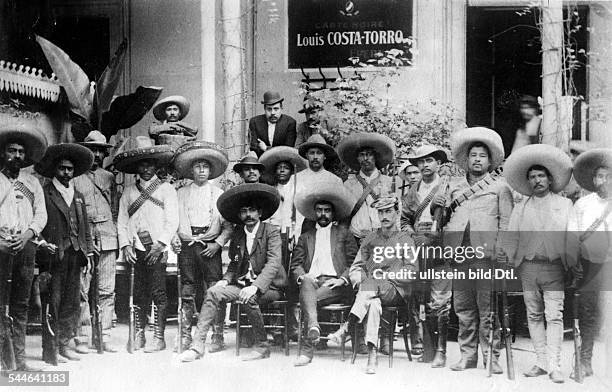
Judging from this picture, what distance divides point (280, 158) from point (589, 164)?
240cm

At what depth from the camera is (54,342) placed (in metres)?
6.34

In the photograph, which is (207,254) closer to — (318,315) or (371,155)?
(318,315)

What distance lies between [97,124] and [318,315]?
2.66m

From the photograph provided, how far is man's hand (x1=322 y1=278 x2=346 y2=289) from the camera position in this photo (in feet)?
20.5

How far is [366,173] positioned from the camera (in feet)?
21.5

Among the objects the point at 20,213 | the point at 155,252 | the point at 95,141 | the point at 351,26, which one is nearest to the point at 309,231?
the point at 155,252

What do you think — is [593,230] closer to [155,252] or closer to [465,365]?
[465,365]

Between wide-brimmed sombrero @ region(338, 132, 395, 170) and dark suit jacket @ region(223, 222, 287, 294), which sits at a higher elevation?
wide-brimmed sombrero @ region(338, 132, 395, 170)

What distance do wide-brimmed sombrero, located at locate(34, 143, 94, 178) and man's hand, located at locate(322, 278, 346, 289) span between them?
7.14ft

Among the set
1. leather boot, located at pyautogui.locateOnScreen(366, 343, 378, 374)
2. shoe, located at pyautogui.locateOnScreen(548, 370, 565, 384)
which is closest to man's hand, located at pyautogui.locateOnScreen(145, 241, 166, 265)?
leather boot, located at pyautogui.locateOnScreen(366, 343, 378, 374)

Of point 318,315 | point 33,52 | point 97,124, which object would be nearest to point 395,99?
point 318,315

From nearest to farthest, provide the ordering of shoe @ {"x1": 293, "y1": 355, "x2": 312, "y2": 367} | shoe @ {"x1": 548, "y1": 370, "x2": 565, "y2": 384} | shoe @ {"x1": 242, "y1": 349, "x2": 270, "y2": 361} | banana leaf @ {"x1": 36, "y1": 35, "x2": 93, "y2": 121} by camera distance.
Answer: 1. shoe @ {"x1": 548, "y1": 370, "x2": 565, "y2": 384}
2. shoe @ {"x1": 293, "y1": 355, "x2": 312, "y2": 367}
3. shoe @ {"x1": 242, "y1": 349, "x2": 270, "y2": 361}
4. banana leaf @ {"x1": 36, "y1": 35, "x2": 93, "y2": 121}

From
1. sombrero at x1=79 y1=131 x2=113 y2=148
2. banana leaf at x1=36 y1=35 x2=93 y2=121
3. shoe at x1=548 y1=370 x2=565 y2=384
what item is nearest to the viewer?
shoe at x1=548 y1=370 x2=565 y2=384

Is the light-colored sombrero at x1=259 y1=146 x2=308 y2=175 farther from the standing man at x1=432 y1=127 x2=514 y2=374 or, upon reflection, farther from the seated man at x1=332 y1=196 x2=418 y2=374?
the standing man at x1=432 y1=127 x2=514 y2=374
